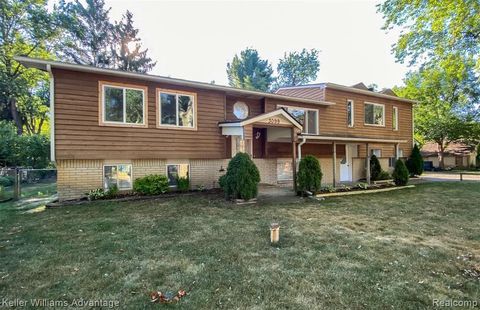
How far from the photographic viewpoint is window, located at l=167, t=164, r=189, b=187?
1057cm

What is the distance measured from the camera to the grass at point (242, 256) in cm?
315

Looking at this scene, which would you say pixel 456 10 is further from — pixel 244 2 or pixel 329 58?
pixel 329 58

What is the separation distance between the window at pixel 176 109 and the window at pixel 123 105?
0.72 metres

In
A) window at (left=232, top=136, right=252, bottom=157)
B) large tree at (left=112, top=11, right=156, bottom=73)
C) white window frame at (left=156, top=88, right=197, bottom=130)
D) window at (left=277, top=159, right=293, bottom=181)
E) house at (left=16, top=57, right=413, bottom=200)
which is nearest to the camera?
house at (left=16, top=57, right=413, bottom=200)

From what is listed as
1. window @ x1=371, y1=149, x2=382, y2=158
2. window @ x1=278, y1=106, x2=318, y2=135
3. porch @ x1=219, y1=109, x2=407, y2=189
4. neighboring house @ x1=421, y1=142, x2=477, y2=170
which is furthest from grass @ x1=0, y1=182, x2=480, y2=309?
neighboring house @ x1=421, y1=142, x2=477, y2=170

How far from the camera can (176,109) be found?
1060 centimetres

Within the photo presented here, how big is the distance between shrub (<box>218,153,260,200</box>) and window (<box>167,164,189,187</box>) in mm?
2611

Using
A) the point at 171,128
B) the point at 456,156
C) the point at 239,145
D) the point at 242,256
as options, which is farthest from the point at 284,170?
the point at 456,156

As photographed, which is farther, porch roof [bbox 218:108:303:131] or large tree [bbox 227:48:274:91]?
large tree [bbox 227:48:274:91]

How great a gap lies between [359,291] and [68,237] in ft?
17.0

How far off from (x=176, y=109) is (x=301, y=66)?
34.8 meters

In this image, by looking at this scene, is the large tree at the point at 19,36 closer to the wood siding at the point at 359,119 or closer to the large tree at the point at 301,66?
the wood siding at the point at 359,119

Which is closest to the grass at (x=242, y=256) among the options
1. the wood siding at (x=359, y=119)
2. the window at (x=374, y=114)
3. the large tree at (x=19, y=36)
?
the wood siding at (x=359, y=119)

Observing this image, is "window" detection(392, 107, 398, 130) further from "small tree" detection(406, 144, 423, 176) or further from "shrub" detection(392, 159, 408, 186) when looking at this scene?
"shrub" detection(392, 159, 408, 186)
